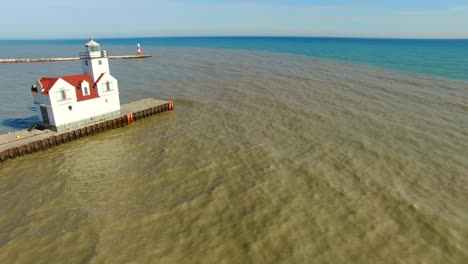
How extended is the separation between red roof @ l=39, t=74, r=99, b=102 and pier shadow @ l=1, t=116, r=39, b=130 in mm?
9466

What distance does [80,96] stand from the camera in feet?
116

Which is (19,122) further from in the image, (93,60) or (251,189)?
(251,189)

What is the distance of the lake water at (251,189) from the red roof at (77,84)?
5587mm

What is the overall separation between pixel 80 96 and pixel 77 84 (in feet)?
4.99

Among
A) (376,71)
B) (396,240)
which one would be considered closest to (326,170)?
(396,240)

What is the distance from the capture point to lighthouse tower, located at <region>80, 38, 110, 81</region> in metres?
37.5

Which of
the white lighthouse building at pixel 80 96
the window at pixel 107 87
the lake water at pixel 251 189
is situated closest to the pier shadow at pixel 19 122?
the lake water at pixel 251 189

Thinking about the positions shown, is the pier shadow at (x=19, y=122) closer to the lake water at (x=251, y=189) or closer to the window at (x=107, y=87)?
the lake water at (x=251, y=189)

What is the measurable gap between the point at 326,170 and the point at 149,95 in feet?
134

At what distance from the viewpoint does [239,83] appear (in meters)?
67.5

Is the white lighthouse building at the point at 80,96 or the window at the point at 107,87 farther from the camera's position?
the window at the point at 107,87

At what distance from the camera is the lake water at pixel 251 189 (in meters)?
17.9

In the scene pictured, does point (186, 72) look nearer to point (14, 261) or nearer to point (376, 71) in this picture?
point (376, 71)

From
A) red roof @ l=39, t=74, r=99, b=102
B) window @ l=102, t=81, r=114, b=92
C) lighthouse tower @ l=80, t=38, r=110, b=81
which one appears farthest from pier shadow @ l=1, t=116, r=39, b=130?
window @ l=102, t=81, r=114, b=92
